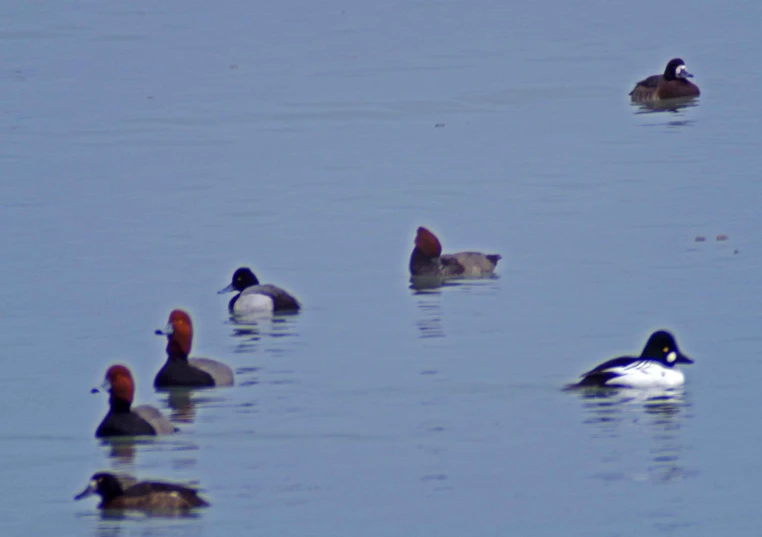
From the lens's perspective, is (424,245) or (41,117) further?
(41,117)

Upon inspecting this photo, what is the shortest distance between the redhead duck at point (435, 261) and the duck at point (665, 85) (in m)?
13.6

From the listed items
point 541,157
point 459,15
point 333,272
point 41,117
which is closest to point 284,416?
point 333,272

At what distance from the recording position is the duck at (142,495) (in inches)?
454

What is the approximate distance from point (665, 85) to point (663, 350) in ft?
62.9

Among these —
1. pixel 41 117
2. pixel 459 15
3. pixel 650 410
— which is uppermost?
pixel 459 15

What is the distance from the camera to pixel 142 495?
38.0 ft

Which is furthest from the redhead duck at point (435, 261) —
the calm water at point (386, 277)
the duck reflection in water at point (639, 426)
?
the duck reflection in water at point (639, 426)

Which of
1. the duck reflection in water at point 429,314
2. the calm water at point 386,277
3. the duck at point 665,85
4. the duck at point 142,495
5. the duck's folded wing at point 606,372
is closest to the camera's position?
the duck at point 142,495

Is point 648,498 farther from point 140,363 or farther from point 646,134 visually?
point 646,134

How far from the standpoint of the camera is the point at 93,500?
12188 mm

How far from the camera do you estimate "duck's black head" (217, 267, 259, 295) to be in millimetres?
19250

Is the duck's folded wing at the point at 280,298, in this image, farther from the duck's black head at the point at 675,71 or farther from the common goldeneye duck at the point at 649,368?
the duck's black head at the point at 675,71

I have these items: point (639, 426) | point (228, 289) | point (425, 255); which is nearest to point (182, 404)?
point (639, 426)

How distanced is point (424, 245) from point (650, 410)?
678cm
